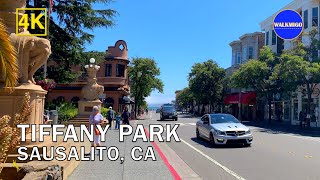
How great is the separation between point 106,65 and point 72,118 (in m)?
26.2

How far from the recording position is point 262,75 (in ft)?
128

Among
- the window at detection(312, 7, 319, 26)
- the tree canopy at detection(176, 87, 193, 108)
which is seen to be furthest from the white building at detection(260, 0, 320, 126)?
the tree canopy at detection(176, 87, 193, 108)

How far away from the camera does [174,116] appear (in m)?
46.8

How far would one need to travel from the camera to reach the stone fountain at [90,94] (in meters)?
28.7

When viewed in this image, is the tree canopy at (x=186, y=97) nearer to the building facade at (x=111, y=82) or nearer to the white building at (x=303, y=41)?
the building facade at (x=111, y=82)

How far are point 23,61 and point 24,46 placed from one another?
333 mm

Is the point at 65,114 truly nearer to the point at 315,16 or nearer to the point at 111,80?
the point at 111,80

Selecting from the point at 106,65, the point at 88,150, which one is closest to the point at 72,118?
the point at 88,150

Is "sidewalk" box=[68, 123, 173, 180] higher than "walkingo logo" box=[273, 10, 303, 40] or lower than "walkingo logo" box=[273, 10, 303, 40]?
lower

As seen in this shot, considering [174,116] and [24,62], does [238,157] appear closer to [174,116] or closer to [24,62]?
[24,62]

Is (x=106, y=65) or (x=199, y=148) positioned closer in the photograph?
(x=199, y=148)

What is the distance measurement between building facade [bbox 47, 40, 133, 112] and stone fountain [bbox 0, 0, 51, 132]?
4384 centimetres

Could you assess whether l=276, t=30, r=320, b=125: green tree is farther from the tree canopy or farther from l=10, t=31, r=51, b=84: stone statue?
the tree canopy

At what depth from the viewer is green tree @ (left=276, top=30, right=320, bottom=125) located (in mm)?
30172
